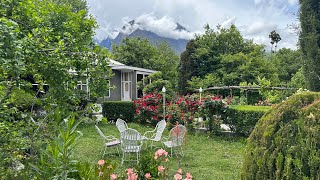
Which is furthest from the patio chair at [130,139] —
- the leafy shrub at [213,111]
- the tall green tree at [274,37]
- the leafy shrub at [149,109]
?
the tall green tree at [274,37]

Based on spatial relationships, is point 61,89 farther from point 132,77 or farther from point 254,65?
point 254,65

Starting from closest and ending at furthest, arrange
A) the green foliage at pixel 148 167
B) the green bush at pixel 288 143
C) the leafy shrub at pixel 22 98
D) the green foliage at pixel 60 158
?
1. the green foliage at pixel 60 158
2. the green bush at pixel 288 143
3. the leafy shrub at pixel 22 98
4. the green foliage at pixel 148 167

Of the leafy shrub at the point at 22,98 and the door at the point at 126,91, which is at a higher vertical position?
the door at the point at 126,91

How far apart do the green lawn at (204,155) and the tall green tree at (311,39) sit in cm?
315

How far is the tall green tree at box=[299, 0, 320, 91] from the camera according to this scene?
359 inches

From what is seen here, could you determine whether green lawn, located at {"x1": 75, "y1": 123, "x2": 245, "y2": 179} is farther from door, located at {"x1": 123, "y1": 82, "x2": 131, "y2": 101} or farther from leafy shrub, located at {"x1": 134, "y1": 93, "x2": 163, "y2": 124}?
door, located at {"x1": 123, "y1": 82, "x2": 131, "y2": 101}

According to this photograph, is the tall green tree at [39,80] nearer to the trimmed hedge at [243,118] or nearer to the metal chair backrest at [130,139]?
the metal chair backrest at [130,139]

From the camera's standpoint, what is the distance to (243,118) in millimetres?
9469

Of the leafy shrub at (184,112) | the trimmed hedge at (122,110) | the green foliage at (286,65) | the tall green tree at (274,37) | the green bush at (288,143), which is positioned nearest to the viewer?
Result: the green bush at (288,143)

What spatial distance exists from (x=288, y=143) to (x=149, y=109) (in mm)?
10325

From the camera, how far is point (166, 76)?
25172 millimetres

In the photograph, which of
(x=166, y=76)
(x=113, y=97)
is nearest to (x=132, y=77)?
(x=113, y=97)

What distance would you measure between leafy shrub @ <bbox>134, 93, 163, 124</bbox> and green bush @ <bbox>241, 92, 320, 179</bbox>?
9.64 meters

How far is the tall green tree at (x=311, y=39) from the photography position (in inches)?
359
